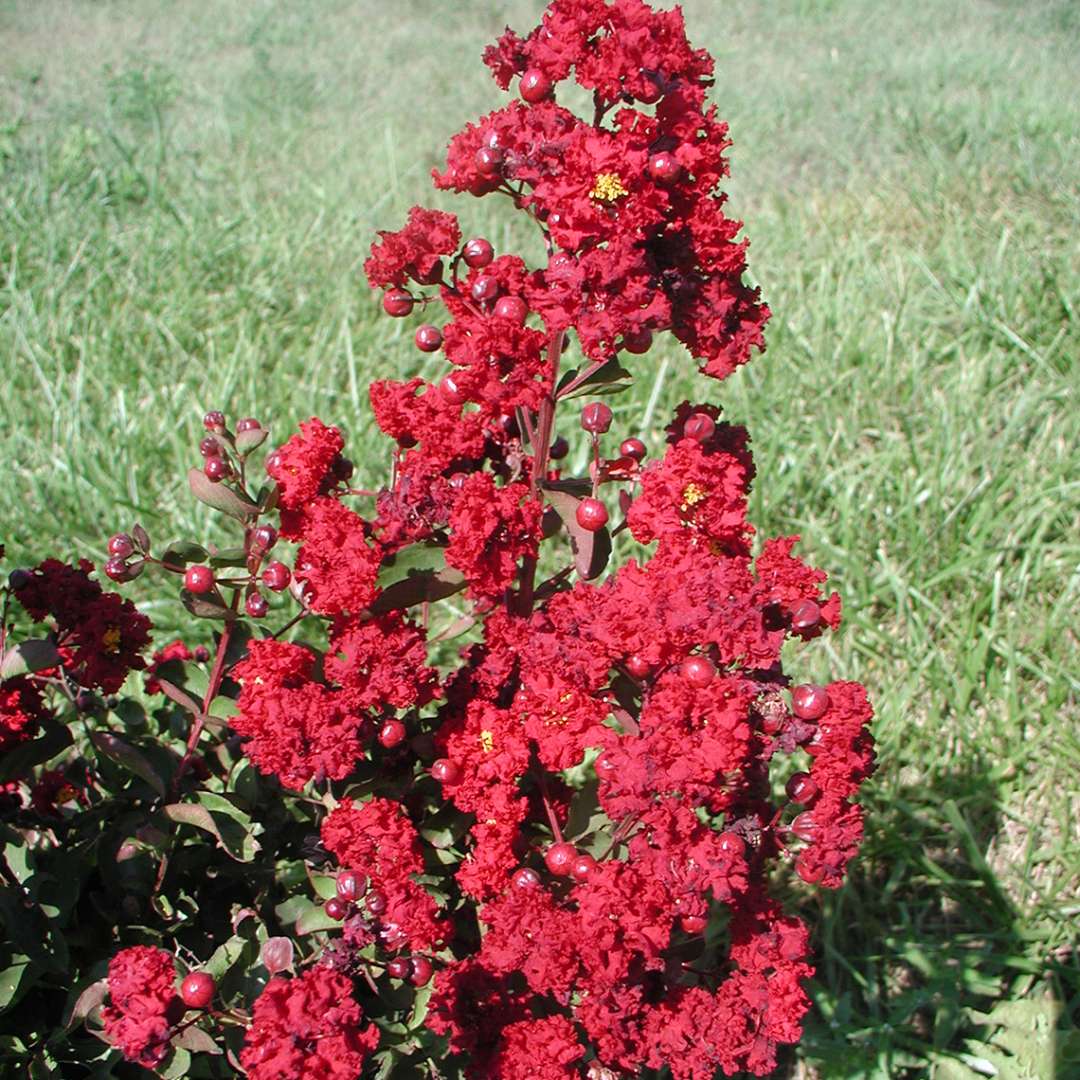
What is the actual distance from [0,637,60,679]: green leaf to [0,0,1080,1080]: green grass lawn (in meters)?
1.44

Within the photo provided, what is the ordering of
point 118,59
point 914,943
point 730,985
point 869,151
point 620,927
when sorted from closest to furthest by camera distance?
1. point 620,927
2. point 730,985
3. point 914,943
4. point 869,151
5. point 118,59

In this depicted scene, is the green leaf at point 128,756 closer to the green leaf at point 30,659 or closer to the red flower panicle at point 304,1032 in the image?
the green leaf at point 30,659

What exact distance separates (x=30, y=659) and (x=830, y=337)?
283 cm

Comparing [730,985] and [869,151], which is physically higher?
[869,151]

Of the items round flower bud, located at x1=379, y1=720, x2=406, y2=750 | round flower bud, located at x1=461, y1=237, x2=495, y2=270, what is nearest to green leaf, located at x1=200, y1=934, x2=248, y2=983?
round flower bud, located at x1=379, y1=720, x2=406, y2=750

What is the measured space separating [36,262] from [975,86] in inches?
155

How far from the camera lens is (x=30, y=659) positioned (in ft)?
4.75

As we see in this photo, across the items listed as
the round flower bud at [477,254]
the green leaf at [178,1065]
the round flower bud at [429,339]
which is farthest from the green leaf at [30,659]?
the round flower bud at [477,254]

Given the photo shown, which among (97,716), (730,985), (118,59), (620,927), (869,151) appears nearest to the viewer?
(620,927)

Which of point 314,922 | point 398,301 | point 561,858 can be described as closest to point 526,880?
point 561,858

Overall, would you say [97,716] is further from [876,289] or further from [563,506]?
[876,289]

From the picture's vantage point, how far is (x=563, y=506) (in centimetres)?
152

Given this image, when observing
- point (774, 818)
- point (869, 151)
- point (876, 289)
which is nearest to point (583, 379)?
point (774, 818)

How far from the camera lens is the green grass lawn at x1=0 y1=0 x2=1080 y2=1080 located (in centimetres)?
249
